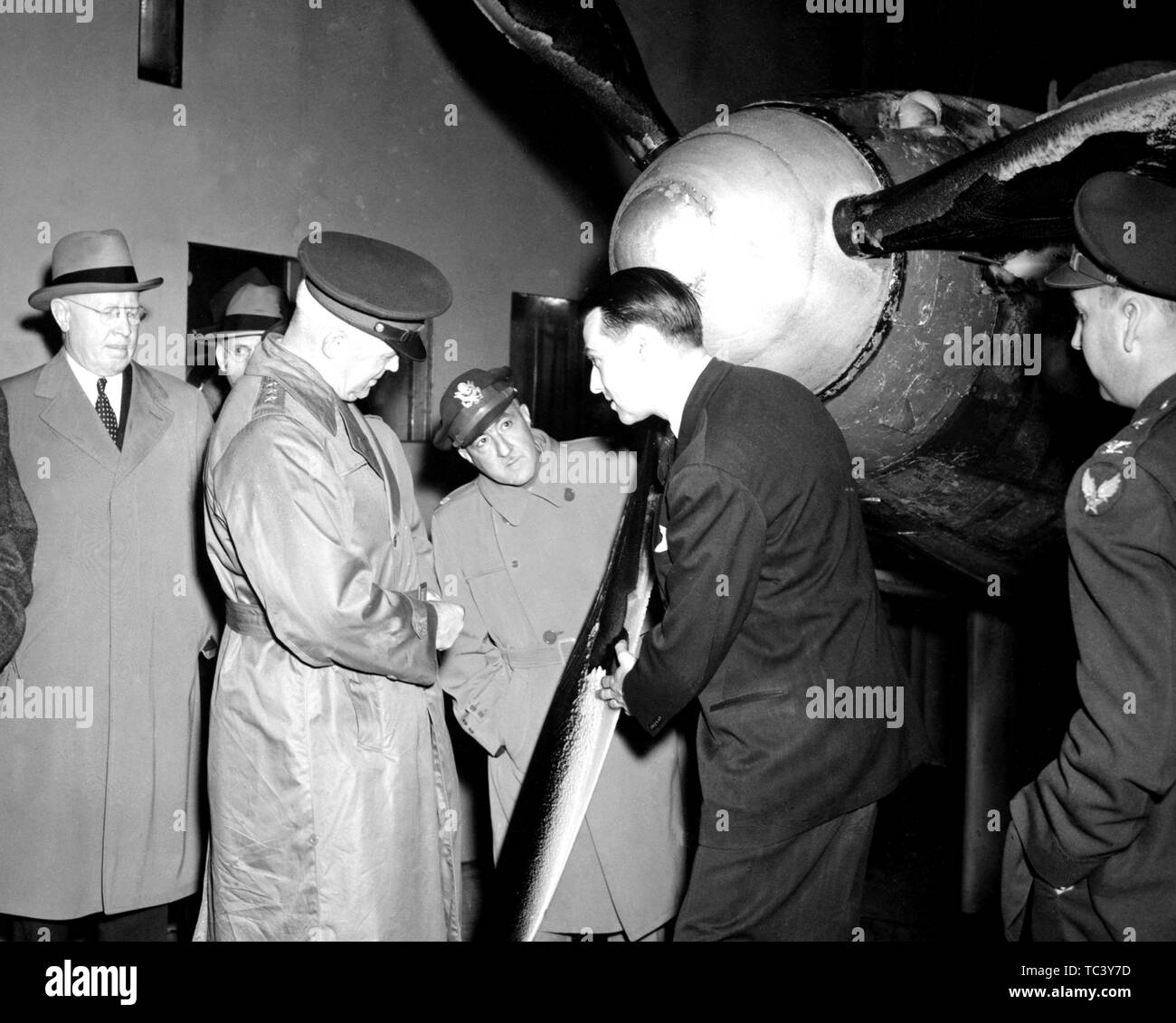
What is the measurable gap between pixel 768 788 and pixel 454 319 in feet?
9.92

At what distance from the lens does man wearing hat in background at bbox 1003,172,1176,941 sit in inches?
55.7

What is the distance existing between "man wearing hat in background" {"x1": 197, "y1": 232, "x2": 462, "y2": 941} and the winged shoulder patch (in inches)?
50.6

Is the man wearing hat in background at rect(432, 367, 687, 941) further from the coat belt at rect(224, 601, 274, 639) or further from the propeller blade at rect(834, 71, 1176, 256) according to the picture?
the propeller blade at rect(834, 71, 1176, 256)

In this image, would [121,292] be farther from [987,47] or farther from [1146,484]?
[987,47]

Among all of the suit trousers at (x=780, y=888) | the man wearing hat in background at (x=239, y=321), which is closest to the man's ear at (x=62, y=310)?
the man wearing hat in background at (x=239, y=321)

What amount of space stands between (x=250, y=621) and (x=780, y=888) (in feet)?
3.85

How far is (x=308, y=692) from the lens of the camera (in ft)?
6.70

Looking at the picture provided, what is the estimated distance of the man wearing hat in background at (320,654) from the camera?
197cm

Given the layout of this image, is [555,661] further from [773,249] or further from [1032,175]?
[1032,175]

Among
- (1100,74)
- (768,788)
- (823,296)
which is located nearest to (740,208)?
(823,296)

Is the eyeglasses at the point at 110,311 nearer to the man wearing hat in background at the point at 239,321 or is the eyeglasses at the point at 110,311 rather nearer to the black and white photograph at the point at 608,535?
the black and white photograph at the point at 608,535

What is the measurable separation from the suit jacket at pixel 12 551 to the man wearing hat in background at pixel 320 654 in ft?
1.83

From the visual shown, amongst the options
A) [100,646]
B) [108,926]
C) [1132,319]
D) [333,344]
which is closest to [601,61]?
[333,344]
